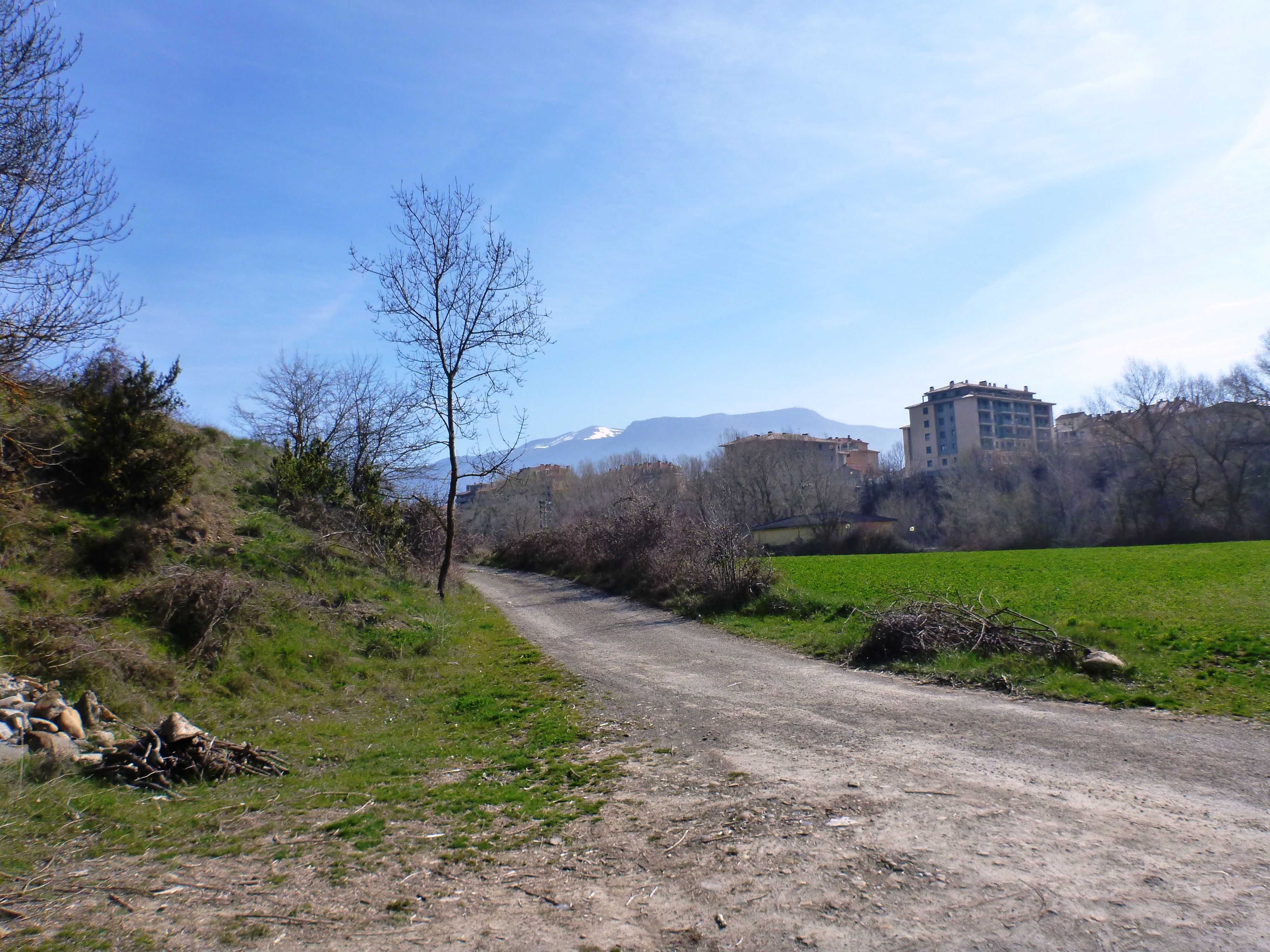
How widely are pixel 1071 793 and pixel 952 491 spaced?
66773mm

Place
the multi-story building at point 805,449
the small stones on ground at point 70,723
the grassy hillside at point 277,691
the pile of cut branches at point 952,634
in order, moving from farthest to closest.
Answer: the multi-story building at point 805,449 < the pile of cut branches at point 952,634 < the small stones on ground at point 70,723 < the grassy hillside at point 277,691

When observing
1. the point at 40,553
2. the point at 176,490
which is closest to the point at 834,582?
the point at 176,490

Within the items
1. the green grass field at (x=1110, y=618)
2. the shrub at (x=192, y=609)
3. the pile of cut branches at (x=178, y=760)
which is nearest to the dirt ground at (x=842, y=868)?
the green grass field at (x=1110, y=618)

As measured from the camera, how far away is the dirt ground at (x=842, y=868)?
3.57 metres

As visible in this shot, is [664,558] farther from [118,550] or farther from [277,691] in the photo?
[118,550]

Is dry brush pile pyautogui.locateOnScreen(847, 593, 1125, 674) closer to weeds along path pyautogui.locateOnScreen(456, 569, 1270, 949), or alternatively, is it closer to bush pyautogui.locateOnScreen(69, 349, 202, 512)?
weeds along path pyautogui.locateOnScreen(456, 569, 1270, 949)

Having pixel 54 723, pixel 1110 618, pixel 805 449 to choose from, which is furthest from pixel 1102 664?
pixel 805 449

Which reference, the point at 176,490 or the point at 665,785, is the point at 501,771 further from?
the point at 176,490

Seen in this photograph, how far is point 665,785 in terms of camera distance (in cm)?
604

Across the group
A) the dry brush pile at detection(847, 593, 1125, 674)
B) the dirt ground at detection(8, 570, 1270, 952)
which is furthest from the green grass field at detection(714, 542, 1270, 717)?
the dirt ground at detection(8, 570, 1270, 952)

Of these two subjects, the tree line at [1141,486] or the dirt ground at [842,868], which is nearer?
the dirt ground at [842,868]

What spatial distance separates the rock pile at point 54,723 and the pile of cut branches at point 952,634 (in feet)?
31.3

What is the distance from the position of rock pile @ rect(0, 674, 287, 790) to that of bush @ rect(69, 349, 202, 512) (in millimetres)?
5192

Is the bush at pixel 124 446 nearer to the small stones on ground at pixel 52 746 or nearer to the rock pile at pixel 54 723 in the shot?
the rock pile at pixel 54 723
